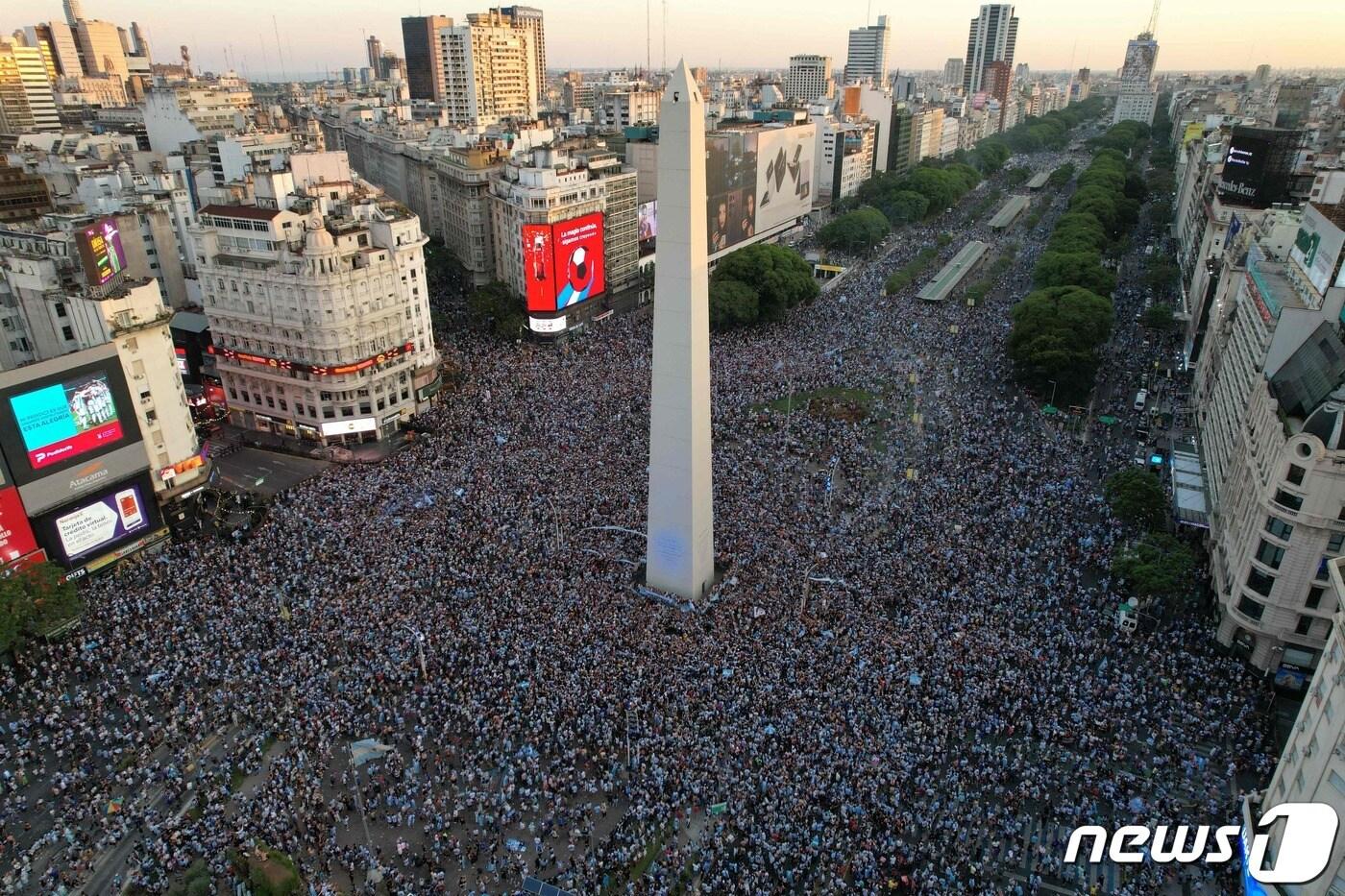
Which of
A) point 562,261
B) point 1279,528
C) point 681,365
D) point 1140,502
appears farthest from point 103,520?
point 1279,528

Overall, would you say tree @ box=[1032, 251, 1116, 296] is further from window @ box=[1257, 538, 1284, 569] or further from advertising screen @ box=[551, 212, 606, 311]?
window @ box=[1257, 538, 1284, 569]

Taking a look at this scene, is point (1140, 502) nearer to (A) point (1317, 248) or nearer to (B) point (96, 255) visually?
(A) point (1317, 248)

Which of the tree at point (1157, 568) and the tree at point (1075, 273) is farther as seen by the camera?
the tree at point (1075, 273)

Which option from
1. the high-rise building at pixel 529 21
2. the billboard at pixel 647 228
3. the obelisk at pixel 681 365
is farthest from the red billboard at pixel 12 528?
the high-rise building at pixel 529 21

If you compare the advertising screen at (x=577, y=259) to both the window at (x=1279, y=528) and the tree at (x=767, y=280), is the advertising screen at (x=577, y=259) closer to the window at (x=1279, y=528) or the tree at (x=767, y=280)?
the tree at (x=767, y=280)

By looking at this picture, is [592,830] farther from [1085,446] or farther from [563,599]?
[1085,446]

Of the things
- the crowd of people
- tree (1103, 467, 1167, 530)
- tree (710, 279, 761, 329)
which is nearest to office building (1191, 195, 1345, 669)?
tree (1103, 467, 1167, 530)
